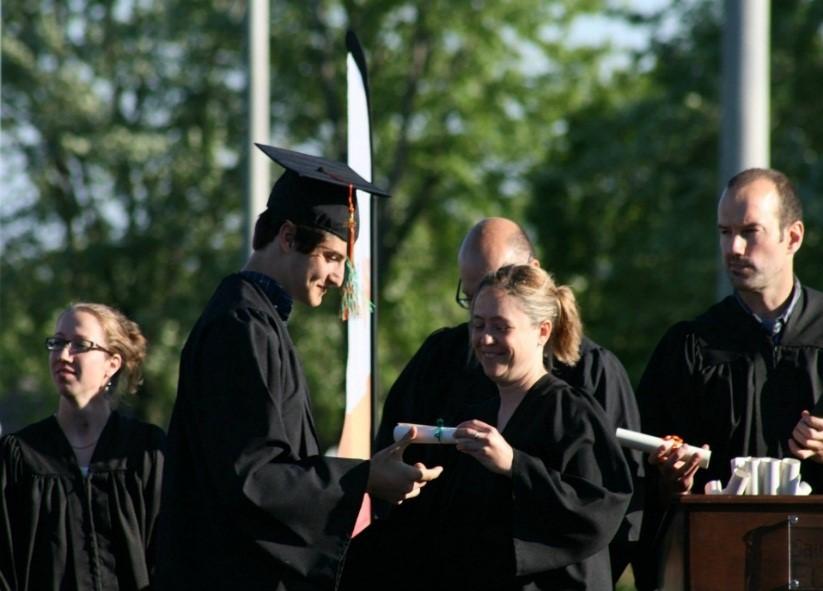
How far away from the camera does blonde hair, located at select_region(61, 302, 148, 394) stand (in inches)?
267

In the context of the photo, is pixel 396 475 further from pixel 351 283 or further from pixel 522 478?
pixel 351 283

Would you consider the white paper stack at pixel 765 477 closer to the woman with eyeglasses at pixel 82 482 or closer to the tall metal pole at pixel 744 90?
the woman with eyeglasses at pixel 82 482

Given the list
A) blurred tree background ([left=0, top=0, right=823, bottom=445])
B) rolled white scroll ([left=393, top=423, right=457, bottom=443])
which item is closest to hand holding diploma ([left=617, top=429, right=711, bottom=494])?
rolled white scroll ([left=393, top=423, right=457, bottom=443])

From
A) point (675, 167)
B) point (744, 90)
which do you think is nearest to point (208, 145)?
point (675, 167)

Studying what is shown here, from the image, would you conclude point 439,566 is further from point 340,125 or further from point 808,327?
point 340,125

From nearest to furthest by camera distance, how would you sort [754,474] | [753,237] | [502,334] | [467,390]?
1. [502,334]
2. [754,474]
3. [753,237]
4. [467,390]

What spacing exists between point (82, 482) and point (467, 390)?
1512mm

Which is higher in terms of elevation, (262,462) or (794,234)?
(794,234)

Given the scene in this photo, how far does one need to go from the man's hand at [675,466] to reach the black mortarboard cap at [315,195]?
1264mm

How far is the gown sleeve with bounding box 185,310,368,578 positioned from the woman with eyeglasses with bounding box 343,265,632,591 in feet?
1.35

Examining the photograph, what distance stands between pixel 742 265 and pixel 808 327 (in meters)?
0.40

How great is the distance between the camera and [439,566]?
556cm

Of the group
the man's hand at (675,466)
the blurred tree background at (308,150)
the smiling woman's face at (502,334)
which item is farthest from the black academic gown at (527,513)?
the blurred tree background at (308,150)

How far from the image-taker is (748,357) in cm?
647
